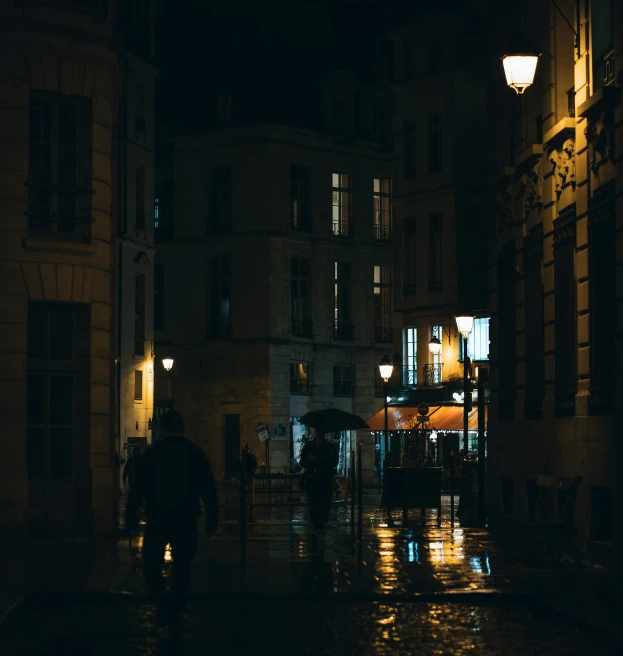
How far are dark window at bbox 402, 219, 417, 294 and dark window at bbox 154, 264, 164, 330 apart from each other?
14.5m

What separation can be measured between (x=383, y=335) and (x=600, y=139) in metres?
47.7

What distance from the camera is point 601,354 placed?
62.8 ft

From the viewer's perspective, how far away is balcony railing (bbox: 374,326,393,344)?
6625 centimetres

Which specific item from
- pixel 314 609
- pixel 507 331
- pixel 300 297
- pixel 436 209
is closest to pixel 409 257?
pixel 436 209

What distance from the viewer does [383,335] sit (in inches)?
2618

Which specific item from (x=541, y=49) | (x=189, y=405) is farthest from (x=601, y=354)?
(x=189, y=405)

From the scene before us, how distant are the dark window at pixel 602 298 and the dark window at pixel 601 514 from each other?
1.03m

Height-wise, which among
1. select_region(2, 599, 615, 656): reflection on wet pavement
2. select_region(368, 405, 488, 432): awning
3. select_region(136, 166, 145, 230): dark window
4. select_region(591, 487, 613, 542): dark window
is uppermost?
Answer: select_region(136, 166, 145, 230): dark window

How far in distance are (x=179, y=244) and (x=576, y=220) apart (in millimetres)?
45801

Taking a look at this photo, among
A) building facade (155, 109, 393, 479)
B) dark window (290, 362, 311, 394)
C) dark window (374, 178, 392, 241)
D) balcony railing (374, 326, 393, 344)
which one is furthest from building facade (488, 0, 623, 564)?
dark window (374, 178, 392, 241)

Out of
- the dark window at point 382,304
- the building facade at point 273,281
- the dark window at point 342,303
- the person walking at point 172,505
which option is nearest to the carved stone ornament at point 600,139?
the person walking at point 172,505

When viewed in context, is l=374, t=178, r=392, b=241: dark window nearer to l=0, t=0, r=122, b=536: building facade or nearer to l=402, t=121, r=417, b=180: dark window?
l=402, t=121, r=417, b=180: dark window

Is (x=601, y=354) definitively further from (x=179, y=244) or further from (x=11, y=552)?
(x=179, y=244)

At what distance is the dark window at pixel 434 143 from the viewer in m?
54.1
